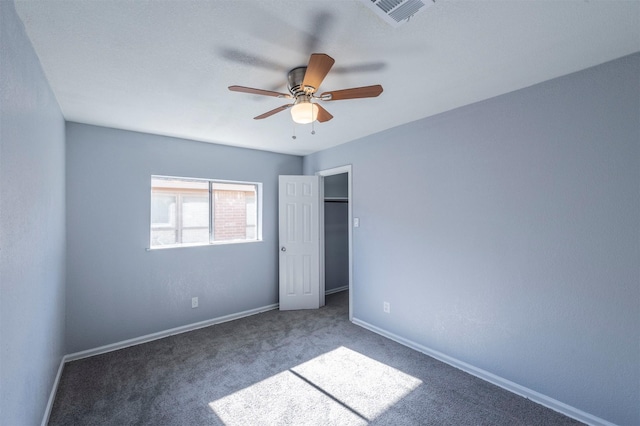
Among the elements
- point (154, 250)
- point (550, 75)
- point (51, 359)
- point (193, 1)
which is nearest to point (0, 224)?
point (193, 1)

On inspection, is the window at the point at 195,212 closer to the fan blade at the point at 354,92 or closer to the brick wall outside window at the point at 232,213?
the brick wall outside window at the point at 232,213

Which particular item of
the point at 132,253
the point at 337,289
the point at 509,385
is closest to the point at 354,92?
the point at 509,385

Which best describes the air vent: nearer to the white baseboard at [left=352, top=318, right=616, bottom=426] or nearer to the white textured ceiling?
the white textured ceiling

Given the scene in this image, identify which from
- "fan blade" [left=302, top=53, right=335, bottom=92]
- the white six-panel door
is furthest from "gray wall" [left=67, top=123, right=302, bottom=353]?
"fan blade" [left=302, top=53, right=335, bottom=92]

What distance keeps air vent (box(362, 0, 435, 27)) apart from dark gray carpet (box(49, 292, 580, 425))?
7.98 ft

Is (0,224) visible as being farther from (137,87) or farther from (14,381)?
(137,87)

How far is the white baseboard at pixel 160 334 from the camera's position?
2.88m

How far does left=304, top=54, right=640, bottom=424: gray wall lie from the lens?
5.94 feet

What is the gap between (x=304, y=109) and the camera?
185cm

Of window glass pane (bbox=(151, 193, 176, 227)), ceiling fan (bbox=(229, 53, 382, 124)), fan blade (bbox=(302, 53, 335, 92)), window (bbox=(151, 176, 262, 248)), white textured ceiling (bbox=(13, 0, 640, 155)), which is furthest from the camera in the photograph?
window glass pane (bbox=(151, 193, 176, 227))

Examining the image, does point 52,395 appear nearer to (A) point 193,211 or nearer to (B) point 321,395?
(B) point 321,395

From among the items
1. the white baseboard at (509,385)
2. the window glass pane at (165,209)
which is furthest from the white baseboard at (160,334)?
the window glass pane at (165,209)

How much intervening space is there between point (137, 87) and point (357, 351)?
305 cm

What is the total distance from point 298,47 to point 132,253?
9.44 feet
